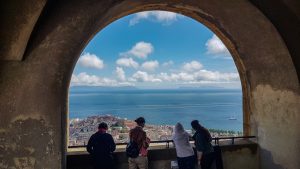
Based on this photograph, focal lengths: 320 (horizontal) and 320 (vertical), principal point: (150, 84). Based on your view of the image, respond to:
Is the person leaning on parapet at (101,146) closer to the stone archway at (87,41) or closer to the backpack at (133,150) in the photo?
the backpack at (133,150)

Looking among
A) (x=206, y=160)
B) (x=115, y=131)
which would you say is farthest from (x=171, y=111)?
(x=206, y=160)

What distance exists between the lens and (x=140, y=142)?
5.48 m

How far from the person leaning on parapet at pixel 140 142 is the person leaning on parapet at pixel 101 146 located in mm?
376

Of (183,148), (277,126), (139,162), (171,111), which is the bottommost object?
(171,111)

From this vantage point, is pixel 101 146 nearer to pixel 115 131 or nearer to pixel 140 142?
pixel 140 142

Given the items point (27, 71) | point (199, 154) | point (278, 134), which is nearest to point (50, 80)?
point (27, 71)

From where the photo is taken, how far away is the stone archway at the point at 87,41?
4816 millimetres

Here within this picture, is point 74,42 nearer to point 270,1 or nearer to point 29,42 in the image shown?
point 29,42

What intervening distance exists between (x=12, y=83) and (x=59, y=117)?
0.86 meters

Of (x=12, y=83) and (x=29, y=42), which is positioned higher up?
(x=29, y=42)

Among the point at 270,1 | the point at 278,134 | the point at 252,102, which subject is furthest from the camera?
the point at 252,102

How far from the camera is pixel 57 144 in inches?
194

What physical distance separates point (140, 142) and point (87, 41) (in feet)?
6.69

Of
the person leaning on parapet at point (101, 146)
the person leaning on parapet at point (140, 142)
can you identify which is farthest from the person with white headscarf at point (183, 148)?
the person leaning on parapet at point (101, 146)
